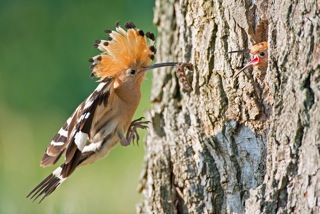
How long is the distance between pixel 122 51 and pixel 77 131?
0.49 meters

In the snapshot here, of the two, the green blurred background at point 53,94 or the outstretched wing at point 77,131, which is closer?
the outstretched wing at point 77,131

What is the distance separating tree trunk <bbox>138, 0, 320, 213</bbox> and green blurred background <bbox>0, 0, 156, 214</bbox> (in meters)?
0.53

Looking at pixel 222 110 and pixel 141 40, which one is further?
pixel 141 40

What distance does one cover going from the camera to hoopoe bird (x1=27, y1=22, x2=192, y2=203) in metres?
3.52

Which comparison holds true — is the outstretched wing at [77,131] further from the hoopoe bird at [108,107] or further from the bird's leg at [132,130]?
the bird's leg at [132,130]

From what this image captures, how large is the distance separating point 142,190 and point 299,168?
1.37 metres

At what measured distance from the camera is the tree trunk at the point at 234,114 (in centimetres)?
275

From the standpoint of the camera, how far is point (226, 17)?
10.8 ft

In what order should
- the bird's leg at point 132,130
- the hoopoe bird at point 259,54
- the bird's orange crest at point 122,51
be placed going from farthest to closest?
the bird's leg at point 132,130, the bird's orange crest at point 122,51, the hoopoe bird at point 259,54

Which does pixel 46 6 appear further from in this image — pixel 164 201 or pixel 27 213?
pixel 164 201

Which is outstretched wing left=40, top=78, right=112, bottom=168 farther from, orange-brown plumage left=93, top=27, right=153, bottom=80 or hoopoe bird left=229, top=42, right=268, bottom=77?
hoopoe bird left=229, top=42, right=268, bottom=77

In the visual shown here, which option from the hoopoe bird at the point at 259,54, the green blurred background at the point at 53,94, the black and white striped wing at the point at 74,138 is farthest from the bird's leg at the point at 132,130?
the hoopoe bird at the point at 259,54

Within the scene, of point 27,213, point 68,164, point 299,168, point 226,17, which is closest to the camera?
point 299,168

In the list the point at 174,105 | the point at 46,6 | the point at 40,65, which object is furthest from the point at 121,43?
the point at 46,6
